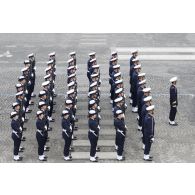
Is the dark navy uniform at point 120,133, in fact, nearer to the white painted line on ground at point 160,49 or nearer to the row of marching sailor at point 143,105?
the row of marching sailor at point 143,105

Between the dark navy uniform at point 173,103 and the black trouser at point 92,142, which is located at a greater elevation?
the dark navy uniform at point 173,103

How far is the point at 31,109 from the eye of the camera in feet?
70.4

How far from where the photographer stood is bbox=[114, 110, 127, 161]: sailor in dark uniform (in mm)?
17203

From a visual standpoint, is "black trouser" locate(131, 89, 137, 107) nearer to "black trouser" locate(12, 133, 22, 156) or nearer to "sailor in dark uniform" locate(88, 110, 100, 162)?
"sailor in dark uniform" locate(88, 110, 100, 162)

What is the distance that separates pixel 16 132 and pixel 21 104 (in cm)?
163

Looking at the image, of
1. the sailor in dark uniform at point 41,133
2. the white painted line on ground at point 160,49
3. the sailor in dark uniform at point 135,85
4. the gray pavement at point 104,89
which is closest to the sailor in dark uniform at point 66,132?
the gray pavement at point 104,89

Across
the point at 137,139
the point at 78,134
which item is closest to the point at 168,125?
the point at 137,139

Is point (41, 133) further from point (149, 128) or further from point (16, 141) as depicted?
point (149, 128)

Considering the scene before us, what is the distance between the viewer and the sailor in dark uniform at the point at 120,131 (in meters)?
17.2

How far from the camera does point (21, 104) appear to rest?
729 inches

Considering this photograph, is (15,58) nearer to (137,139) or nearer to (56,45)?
(56,45)

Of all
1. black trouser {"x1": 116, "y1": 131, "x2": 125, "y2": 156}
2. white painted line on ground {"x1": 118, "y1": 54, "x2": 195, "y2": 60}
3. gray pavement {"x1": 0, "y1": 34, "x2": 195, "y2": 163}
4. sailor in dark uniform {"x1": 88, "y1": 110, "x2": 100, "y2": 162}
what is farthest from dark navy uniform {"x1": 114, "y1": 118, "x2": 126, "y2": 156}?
white painted line on ground {"x1": 118, "y1": 54, "x2": 195, "y2": 60}

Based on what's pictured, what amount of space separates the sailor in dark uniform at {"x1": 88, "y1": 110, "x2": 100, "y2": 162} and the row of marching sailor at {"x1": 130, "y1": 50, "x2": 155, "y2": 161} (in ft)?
5.64

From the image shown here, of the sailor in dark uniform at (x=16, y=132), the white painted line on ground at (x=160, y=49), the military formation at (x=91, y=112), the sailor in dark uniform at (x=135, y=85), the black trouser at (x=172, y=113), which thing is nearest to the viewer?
the sailor in dark uniform at (x=16, y=132)
